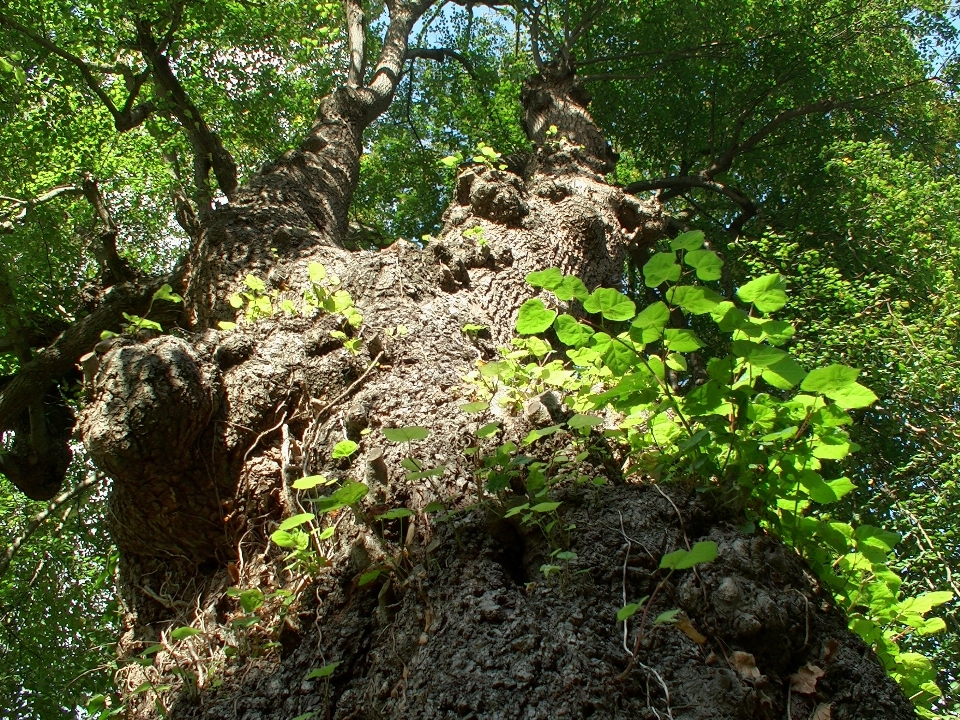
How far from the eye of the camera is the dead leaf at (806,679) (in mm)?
1466

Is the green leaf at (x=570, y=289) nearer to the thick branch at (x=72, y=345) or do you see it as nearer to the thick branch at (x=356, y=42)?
the thick branch at (x=72, y=345)

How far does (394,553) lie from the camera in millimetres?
1926

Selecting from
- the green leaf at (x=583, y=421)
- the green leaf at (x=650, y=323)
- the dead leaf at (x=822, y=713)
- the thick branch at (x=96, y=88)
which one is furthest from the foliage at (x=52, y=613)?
the dead leaf at (x=822, y=713)

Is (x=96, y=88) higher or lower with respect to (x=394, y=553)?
higher

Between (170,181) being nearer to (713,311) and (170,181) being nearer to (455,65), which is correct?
(455,65)

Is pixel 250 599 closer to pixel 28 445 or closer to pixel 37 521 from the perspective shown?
pixel 28 445

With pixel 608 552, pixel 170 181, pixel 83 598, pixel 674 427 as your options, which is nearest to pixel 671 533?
pixel 608 552

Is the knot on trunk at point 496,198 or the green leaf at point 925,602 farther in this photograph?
the knot on trunk at point 496,198

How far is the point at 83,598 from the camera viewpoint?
757 centimetres

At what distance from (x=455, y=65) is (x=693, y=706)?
1068cm

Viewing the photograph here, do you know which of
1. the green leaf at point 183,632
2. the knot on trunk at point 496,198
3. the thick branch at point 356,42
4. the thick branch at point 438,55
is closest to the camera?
the green leaf at point 183,632

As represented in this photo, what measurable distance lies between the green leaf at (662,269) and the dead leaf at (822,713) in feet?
3.45

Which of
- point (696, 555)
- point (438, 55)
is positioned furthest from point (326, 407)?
point (438, 55)

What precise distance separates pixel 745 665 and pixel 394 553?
967 mm
